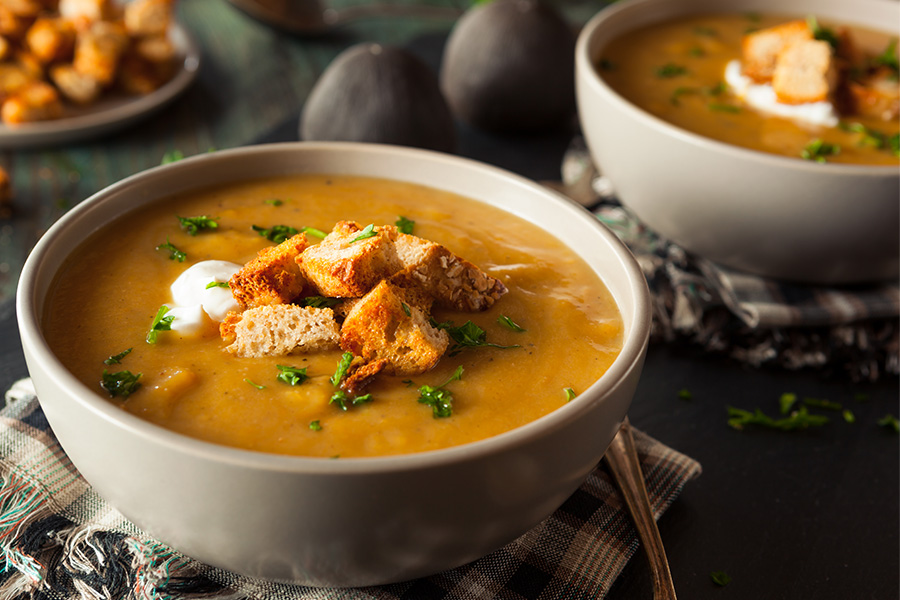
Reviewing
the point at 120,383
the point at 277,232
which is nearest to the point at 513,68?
the point at 277,232

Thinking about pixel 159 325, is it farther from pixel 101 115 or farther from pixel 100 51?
pixel 100 51

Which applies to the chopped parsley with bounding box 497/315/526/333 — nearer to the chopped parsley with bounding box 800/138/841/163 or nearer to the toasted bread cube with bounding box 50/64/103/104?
the chopped parsley with bounding box 800/138/841/163

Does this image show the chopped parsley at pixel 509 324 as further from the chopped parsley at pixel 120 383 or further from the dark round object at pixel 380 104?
the dark round object at pixel 380 104

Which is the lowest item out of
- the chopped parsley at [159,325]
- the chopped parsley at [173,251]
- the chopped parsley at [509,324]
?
the chopped parsley at [509,324]

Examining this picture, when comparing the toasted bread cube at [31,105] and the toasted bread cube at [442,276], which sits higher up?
the toasted bread cube at [442,276]

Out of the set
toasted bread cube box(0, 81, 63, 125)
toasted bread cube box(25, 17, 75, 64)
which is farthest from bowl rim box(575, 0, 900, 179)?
toasted bread cube box(25, 17, 75, 64)

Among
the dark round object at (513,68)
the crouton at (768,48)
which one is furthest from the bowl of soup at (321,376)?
the dark round object at (513,68)

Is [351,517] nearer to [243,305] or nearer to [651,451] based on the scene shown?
[243,305]
